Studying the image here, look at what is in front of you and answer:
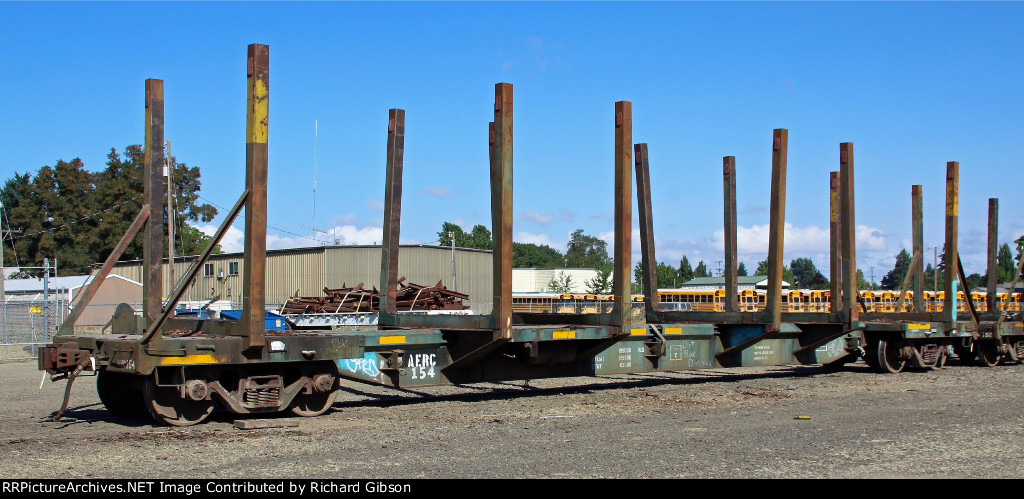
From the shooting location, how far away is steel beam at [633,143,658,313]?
1759cm

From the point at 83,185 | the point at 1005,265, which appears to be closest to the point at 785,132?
the point at 83,185

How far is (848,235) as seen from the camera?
53.6 feet

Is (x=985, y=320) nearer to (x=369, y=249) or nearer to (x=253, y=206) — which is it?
(x=253, y=206)

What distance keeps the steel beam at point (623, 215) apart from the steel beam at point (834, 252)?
5.67 metres

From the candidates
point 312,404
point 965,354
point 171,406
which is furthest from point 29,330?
point 965,354

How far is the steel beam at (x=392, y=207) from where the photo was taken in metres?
14.2

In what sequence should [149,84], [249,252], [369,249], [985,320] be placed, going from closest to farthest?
[249,252]
[149,84]
[985,320]
[369,249]

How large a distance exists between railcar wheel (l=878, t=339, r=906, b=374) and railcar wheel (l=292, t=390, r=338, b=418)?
11786 mm

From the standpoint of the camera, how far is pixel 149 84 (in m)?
11.2

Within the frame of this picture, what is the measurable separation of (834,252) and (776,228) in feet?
10.9

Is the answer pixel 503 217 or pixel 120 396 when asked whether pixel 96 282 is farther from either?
pixel 503 217

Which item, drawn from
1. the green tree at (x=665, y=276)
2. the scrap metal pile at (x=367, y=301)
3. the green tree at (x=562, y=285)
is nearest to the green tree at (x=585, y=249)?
the green tree at (x=665, y=276)

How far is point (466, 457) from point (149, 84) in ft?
21.3

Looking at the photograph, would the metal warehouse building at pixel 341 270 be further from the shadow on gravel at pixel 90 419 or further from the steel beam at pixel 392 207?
the shadow on gravel at pixel 90 419
